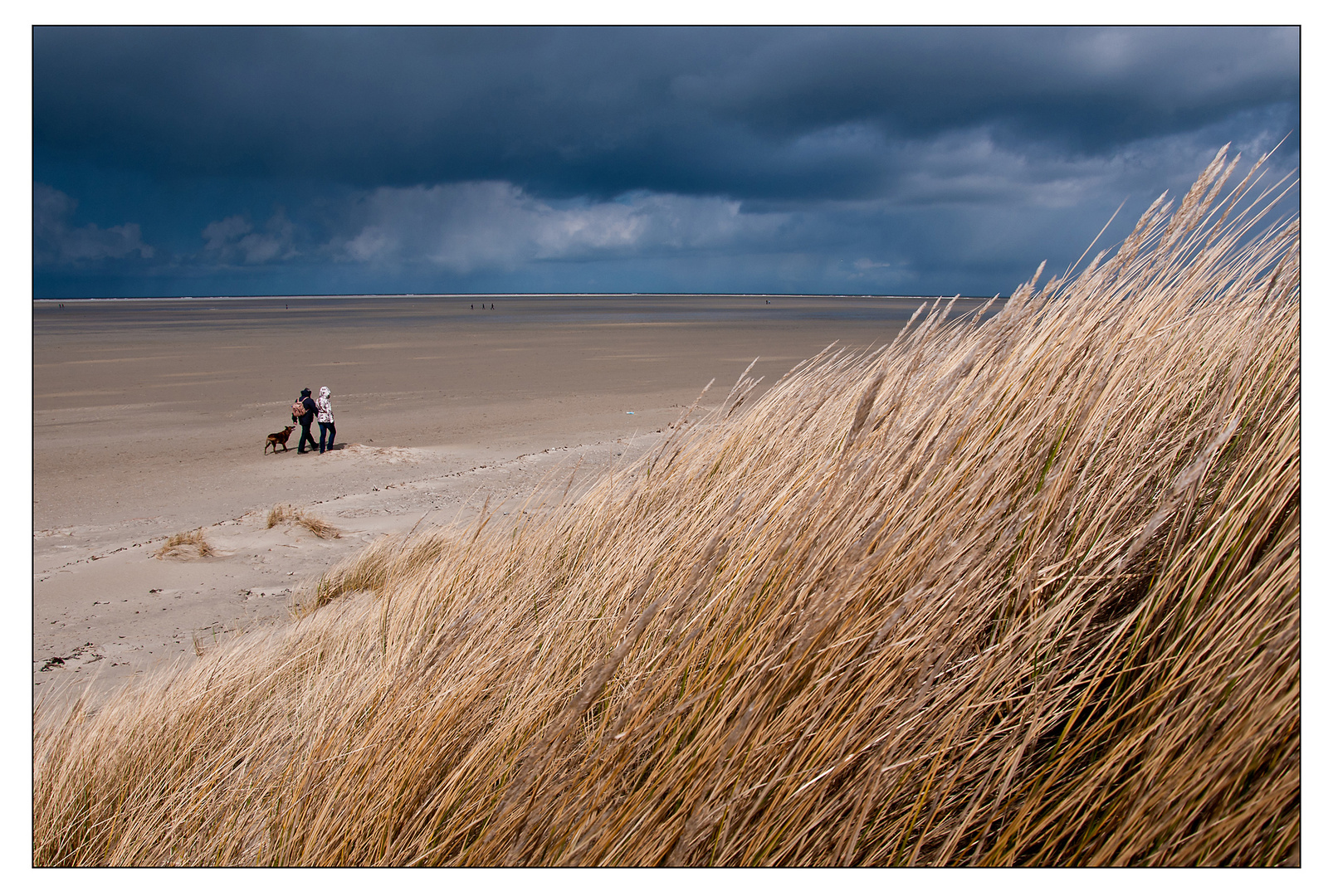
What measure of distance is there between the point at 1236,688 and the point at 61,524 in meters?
9.48

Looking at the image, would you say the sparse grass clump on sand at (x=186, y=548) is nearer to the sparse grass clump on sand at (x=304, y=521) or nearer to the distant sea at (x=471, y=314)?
the sparse grass clump on sand at (x=304, y=521)

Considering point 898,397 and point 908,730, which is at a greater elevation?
point 898,397

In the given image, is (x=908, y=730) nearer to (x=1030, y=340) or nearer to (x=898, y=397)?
(x=898, y=397)

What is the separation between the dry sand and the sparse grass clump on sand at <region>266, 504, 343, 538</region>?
9 cm

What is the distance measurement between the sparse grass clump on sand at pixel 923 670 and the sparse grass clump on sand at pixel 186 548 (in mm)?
3890

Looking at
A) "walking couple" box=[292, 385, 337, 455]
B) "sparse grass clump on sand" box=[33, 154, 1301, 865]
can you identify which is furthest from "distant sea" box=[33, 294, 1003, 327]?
"walking couple" box=[292, 385, 337, 455]

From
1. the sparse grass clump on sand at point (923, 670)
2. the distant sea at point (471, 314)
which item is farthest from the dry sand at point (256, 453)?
the distant sea at point (471, 314)

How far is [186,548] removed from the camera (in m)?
5.81

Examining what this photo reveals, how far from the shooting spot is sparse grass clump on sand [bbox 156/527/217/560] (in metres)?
5.73

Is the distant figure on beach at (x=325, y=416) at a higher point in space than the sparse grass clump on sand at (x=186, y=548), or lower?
higher

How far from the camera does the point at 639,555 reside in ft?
7.29

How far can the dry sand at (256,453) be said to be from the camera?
4.82m

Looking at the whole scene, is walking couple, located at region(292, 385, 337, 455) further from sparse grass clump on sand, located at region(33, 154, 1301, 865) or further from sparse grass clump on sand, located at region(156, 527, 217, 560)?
sparse grass clump on sand, located at region(33, 154, 1301, 865)
